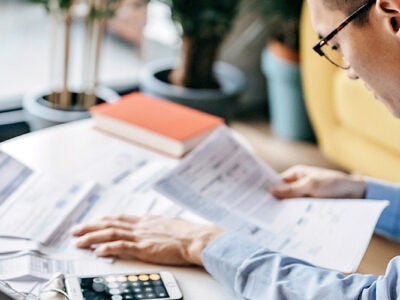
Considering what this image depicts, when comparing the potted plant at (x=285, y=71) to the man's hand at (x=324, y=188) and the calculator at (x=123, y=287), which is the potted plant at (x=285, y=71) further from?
the calculator at (x=123, y=287)

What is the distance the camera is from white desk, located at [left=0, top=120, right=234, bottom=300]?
98cm

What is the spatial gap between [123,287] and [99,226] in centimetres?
16

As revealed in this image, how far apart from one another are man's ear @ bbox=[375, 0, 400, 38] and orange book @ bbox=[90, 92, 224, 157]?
59 cm

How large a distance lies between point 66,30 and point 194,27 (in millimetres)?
452

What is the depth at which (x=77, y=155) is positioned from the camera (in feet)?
4.31

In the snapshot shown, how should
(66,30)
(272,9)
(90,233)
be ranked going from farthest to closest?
1. (272,9)
2. (66,30)
3. (90,233)

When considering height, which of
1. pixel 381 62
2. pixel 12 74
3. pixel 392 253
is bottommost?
pixel 12 74

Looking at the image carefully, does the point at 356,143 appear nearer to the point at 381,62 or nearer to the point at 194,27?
the point at 194,27

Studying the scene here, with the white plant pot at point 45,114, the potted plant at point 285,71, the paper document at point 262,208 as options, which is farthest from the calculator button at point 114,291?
the potted plant at point 285,71

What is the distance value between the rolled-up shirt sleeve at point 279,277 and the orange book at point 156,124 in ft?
1.23

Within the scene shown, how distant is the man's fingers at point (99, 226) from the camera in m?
1.05

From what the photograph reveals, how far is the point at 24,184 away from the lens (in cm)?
115

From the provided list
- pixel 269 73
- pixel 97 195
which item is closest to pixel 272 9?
pixel 269 73

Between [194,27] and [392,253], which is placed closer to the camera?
[392,253]
